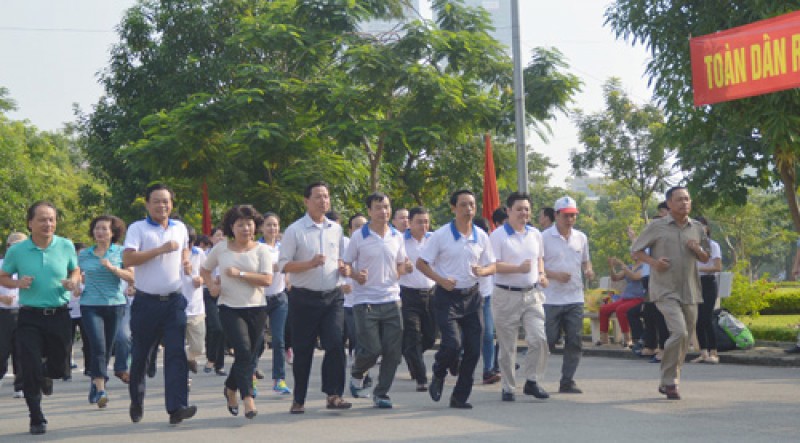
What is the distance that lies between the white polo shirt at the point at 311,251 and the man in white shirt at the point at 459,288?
2.95 feet

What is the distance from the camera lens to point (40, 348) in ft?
33.1

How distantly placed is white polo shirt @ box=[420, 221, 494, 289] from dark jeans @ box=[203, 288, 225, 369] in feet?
17.1

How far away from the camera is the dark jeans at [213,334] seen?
1537 cm

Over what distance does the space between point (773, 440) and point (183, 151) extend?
18.5m

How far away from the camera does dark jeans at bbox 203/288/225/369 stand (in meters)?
15.4

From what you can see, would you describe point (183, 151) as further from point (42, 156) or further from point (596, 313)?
point (42, 156)

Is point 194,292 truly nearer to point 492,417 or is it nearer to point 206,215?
point 492,417

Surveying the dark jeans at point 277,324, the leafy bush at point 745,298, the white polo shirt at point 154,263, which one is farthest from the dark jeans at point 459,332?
the leafy bush at point 745,298

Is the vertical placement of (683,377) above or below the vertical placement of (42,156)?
below

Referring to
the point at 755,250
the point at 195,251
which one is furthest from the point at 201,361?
the point at 755,250

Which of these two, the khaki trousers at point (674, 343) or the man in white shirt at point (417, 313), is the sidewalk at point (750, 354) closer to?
the khaki trousers at point (674, 343)

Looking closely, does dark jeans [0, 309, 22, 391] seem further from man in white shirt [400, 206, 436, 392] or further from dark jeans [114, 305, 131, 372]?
man in white shirt [400, 206, 436, 392]

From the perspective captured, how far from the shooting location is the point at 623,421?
9.41m

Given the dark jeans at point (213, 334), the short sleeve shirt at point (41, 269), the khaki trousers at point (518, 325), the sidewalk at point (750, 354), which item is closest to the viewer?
the short sleeve shirt at point (41, 269)
